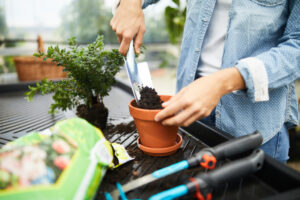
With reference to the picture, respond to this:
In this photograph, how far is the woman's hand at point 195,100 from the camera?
0.53m

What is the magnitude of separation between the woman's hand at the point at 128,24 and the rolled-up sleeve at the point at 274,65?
377 millimetres

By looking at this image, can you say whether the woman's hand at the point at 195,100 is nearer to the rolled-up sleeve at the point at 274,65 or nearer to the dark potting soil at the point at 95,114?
the rolled-up sleeve at the point at 274,65

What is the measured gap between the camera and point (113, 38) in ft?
13.3

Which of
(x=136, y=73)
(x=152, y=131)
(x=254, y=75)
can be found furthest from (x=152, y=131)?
(x=254, y=75)

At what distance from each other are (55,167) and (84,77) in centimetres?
46

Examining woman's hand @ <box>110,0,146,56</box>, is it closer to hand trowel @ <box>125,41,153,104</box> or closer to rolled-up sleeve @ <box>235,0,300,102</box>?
hand trowel @ <box>125,41,153,104</box>

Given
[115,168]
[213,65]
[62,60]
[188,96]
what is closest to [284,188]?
[188,96]

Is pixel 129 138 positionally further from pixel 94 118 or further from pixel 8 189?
pixel 8 189

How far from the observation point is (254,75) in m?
0.60

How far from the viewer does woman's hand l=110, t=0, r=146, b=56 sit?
72cm

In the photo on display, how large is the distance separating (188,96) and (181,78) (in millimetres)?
500

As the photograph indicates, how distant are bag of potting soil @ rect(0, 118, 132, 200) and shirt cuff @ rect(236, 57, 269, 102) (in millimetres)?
473

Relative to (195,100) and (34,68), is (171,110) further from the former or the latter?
(34,68)

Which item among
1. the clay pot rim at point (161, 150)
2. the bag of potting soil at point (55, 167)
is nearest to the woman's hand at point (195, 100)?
the clay pot rim at point (161, 150)
